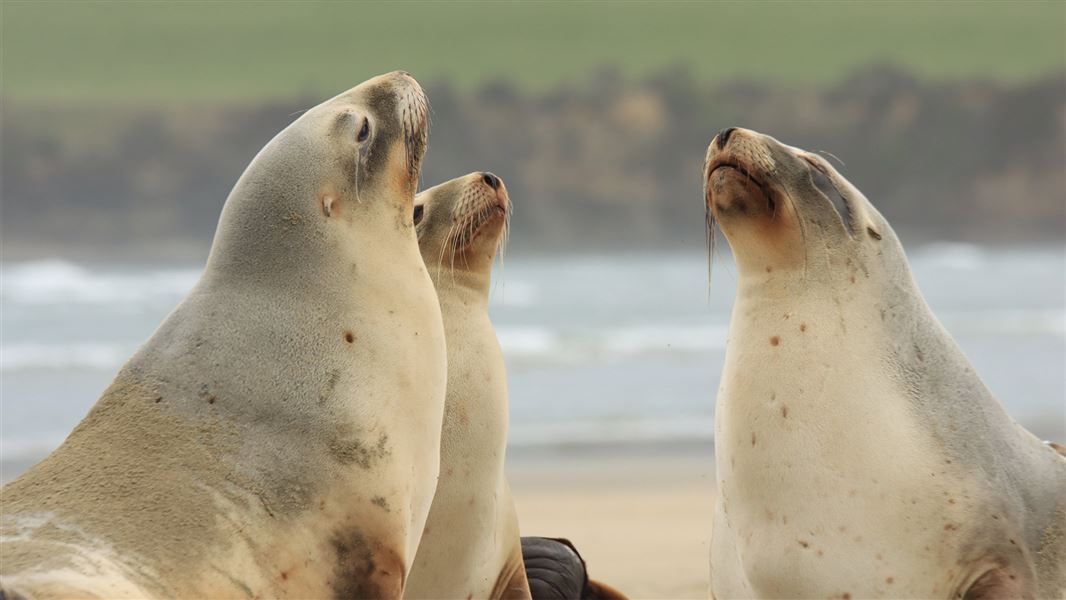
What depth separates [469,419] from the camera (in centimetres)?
459

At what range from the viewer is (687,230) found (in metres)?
41.6

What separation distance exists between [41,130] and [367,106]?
45.0 metres

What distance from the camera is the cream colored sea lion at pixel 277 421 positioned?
323cm

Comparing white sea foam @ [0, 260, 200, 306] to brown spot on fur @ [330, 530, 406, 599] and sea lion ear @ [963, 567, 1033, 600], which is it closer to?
brown spot on fur @ [330, 530, 406, 599]

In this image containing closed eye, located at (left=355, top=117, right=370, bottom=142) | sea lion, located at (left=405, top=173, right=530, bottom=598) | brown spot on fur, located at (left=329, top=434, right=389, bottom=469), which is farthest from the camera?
sea lion, located at (left=405, top=173, right=530, bottom=598)

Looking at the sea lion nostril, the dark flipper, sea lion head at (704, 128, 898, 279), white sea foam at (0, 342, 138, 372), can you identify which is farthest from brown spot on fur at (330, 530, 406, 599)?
white sea foam at (0, 342, 138, 372)

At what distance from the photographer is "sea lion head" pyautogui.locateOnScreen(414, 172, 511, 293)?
5.02 metres

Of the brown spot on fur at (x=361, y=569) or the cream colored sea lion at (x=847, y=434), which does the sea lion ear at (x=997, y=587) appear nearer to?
the cream colored sea lion at (x=847, y=434)

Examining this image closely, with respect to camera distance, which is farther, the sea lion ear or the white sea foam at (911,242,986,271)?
the white sea foam at (911,242,986,271)

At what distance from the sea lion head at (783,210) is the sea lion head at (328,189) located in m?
1.05

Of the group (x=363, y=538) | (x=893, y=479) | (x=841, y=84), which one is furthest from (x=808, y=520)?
(x=841, y=84)

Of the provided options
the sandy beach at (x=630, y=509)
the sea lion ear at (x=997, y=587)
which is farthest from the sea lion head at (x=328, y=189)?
the sandy beach at (x=630, y=509)

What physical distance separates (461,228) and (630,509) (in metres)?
3.33

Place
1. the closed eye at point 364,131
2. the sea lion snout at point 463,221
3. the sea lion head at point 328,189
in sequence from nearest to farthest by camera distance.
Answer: the sea lion head at point 328,189 → the closed eye at point 364,131 → the sea lion snout at point 463,221
